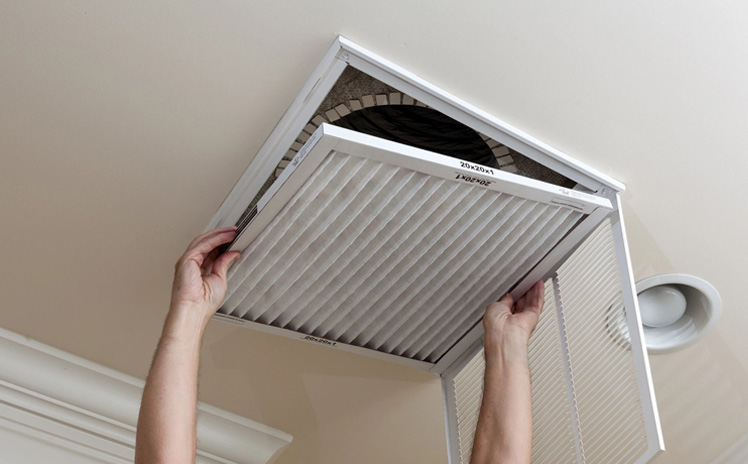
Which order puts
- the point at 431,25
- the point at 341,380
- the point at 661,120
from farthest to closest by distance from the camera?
the point at 341,380 < the point at 661,120 < the point at 431,25

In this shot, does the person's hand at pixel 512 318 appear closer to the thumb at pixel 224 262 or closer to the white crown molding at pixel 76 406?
the thumb at pixel 224 262

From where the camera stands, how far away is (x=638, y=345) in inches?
41.7

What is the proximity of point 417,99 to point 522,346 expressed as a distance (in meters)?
0.40

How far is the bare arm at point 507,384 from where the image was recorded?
110 centimetres

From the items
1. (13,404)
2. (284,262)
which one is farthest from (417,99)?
(13,404)

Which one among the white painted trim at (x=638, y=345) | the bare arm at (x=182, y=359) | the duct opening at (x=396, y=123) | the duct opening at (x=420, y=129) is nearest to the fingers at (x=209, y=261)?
the bare arm at (x=182, y=359)

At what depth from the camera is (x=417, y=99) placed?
1.06 metres

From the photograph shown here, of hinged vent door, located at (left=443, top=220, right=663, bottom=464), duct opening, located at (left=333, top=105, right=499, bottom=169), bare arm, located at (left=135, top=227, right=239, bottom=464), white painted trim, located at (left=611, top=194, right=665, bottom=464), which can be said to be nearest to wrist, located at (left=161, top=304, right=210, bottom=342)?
bare arm, located at (left=135, top=227, right=239, bottom=464)

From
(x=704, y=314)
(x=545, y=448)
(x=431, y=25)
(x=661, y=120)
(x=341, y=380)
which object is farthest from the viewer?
(x=341, y=380)

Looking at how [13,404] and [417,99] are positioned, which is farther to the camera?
[13,404]

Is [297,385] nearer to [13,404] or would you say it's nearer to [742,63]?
[13,404]

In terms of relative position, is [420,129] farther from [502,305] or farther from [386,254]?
[502,305]

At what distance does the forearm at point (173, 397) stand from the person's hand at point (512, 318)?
0.43m

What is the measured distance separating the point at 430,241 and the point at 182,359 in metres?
0.37
